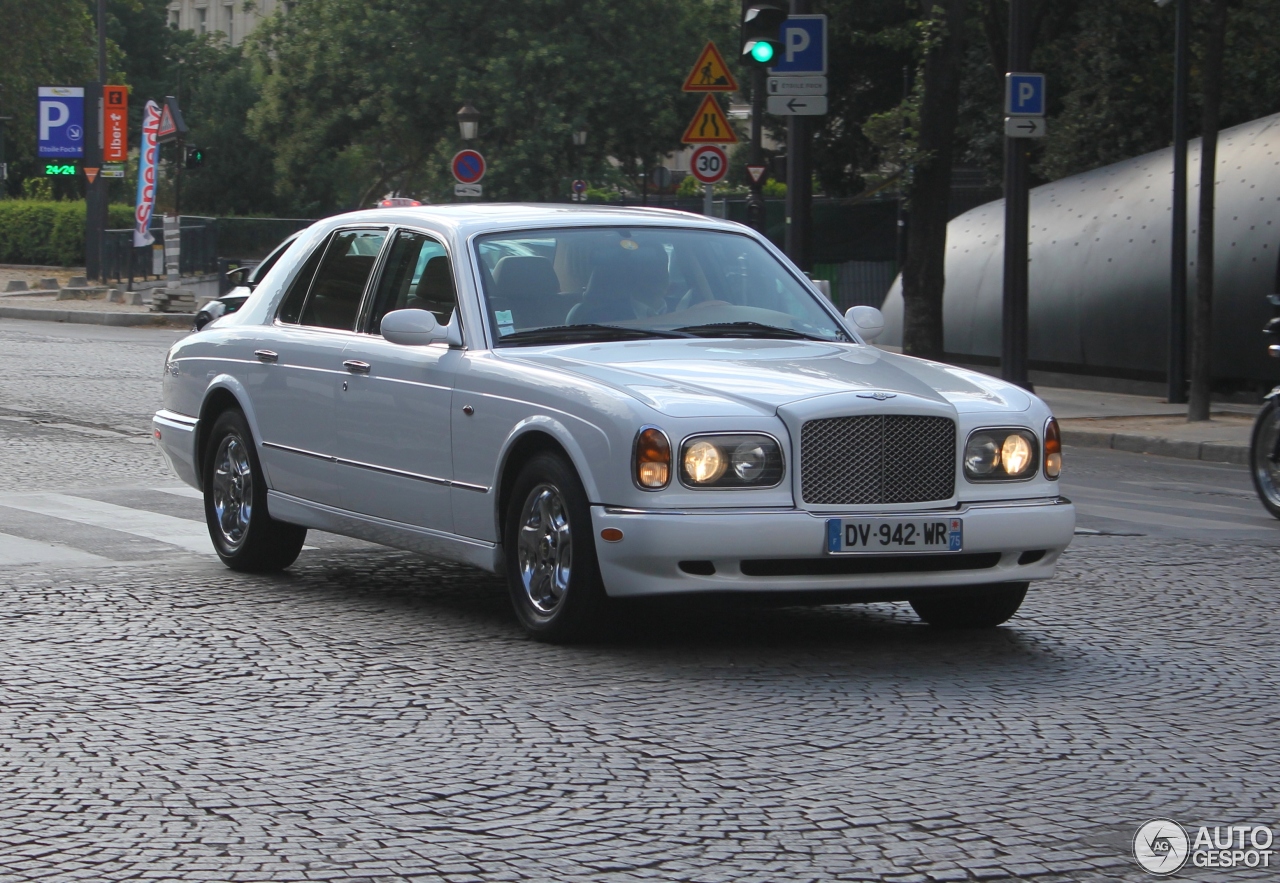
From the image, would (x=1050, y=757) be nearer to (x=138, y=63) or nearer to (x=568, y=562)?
(x=568, y=562)

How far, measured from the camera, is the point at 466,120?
39031mm

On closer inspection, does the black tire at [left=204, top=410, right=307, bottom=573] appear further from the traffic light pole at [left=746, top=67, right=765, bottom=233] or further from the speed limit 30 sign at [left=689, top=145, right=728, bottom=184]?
the traffic light pole at [left=746, top=67, right=765, bottom=233]

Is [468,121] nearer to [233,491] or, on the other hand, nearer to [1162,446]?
[1162,446]

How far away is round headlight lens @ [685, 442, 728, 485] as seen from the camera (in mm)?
6645

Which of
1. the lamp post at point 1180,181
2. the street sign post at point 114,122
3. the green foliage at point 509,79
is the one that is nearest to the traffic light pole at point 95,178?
the street sign post at point 114,122

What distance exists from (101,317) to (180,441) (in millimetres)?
26767

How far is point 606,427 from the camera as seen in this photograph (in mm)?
6746

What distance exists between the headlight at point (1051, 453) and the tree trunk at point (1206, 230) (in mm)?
11982

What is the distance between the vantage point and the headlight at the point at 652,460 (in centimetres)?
662

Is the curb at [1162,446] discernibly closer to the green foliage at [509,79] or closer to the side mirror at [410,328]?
the side mirror at [410,328]

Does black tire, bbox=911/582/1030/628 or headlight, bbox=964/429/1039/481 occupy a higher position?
headlight, bbox=964/429/1039/481

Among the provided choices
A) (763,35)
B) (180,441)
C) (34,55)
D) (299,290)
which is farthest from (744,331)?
(34,55)

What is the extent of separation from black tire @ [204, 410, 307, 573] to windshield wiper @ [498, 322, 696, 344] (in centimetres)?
179

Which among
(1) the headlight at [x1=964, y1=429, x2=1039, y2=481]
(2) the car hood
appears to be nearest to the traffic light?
(2) the car hood
